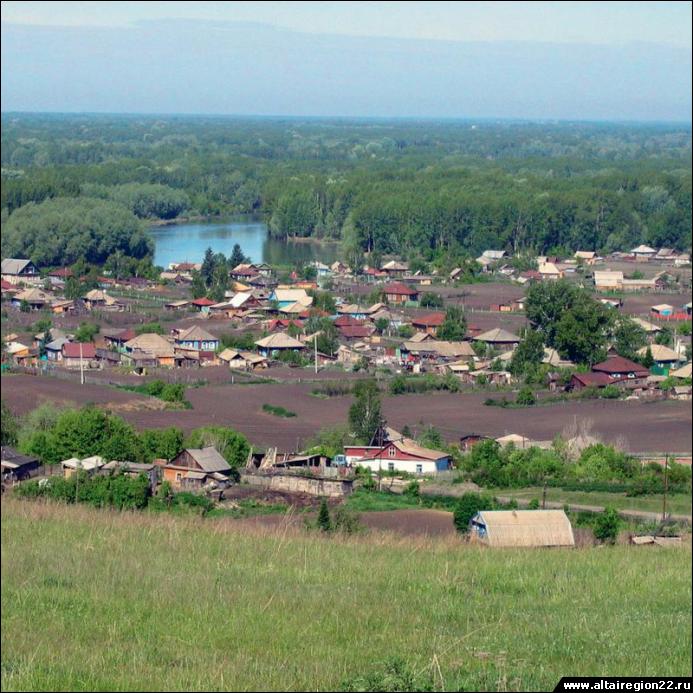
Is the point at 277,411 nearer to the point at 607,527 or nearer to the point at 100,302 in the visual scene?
the point at 607,527

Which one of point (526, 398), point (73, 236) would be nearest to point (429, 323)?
point (526, 398)

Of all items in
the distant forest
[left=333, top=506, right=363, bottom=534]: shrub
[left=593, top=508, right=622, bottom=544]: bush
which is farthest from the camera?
the distant forest

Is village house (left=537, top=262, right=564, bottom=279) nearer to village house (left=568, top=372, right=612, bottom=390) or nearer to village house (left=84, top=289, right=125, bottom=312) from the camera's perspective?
village house (left=84, top=289, right=125, bottom=312)

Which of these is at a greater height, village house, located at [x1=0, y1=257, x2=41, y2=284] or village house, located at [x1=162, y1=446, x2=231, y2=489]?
village house, located at [x1=0, y1=257, x2=41, y2=284]

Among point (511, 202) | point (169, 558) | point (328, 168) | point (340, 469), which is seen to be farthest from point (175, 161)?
point (169, 558)

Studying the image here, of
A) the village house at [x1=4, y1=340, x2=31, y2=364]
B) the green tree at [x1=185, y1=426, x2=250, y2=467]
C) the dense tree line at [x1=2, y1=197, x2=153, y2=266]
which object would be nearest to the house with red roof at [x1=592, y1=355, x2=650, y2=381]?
the green tree at [x1=185, y1=426, x2=250, y2=467]

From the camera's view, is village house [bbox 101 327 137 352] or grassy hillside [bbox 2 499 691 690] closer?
grassy hillside [bbox 2 499 691 690]

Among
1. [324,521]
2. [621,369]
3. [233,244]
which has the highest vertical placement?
[233,244]
